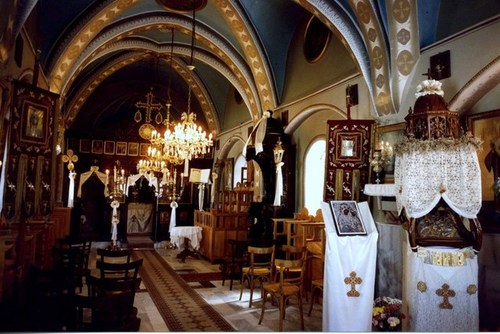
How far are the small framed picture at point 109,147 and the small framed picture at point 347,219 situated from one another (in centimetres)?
1203

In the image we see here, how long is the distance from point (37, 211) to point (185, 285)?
130 inches

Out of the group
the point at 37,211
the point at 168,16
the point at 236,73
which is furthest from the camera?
the point at 236,73

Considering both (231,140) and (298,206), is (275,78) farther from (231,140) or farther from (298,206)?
(231,140)

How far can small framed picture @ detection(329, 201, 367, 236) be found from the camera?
173 inches

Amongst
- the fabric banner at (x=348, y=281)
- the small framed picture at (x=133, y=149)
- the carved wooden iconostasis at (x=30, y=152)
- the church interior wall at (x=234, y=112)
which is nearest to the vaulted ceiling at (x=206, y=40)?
the church interior wall at (x=234, y=112)

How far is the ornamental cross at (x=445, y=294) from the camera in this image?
391cm

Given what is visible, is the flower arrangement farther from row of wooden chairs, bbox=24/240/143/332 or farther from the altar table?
the altar table

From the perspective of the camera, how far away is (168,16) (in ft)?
29.9

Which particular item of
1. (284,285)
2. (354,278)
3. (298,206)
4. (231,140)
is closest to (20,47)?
(284,285)

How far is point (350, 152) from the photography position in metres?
5.93

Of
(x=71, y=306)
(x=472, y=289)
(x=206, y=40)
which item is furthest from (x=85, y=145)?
(x=472, y=289)

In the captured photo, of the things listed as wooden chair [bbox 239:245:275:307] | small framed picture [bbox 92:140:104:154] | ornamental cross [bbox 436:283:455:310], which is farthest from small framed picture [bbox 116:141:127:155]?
ornamental cross [bbox 436:283:455:310]

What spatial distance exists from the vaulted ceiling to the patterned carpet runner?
4147 millimetres

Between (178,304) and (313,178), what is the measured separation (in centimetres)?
419
